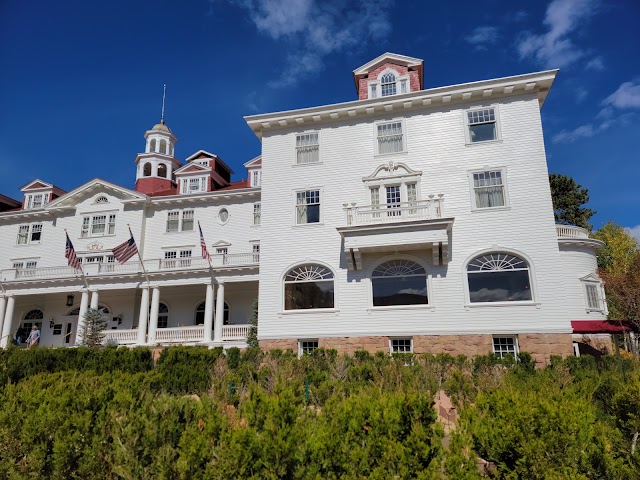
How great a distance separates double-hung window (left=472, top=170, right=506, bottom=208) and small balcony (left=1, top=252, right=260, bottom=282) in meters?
13.2

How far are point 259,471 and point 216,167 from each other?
31.5m

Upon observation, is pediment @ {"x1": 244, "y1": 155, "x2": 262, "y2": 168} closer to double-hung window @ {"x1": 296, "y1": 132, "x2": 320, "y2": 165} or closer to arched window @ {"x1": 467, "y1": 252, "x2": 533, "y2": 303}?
double-hung window @ {"x1": 296, "y1": 132, "x2": 320, "y2": 165}

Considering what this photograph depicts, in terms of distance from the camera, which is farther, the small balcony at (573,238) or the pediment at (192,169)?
the pediment at (192,169)

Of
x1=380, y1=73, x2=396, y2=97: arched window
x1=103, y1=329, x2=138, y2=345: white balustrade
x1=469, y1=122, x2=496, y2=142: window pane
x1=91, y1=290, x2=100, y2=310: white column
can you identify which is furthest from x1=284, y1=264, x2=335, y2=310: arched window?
x1=91, y1=290, x2=100, y2=310: white column

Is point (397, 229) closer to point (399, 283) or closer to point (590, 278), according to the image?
point (399, 283)

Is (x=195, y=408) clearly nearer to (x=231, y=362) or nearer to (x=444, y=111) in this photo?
(x=231, y=362)

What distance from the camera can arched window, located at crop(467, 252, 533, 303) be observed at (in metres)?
17.8

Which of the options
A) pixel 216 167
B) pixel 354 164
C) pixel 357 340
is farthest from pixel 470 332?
pixel 216 167

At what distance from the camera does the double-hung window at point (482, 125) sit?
19672 millimetres

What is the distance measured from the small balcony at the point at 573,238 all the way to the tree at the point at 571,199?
73.5 feet

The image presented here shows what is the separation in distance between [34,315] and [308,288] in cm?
2499

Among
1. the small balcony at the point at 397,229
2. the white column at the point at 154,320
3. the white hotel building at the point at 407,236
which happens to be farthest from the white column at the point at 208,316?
the small balcony at the point at 397,229

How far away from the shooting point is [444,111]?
2034 cm

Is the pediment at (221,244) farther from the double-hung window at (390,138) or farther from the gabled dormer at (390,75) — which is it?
the gabled dormer at (390,75)
